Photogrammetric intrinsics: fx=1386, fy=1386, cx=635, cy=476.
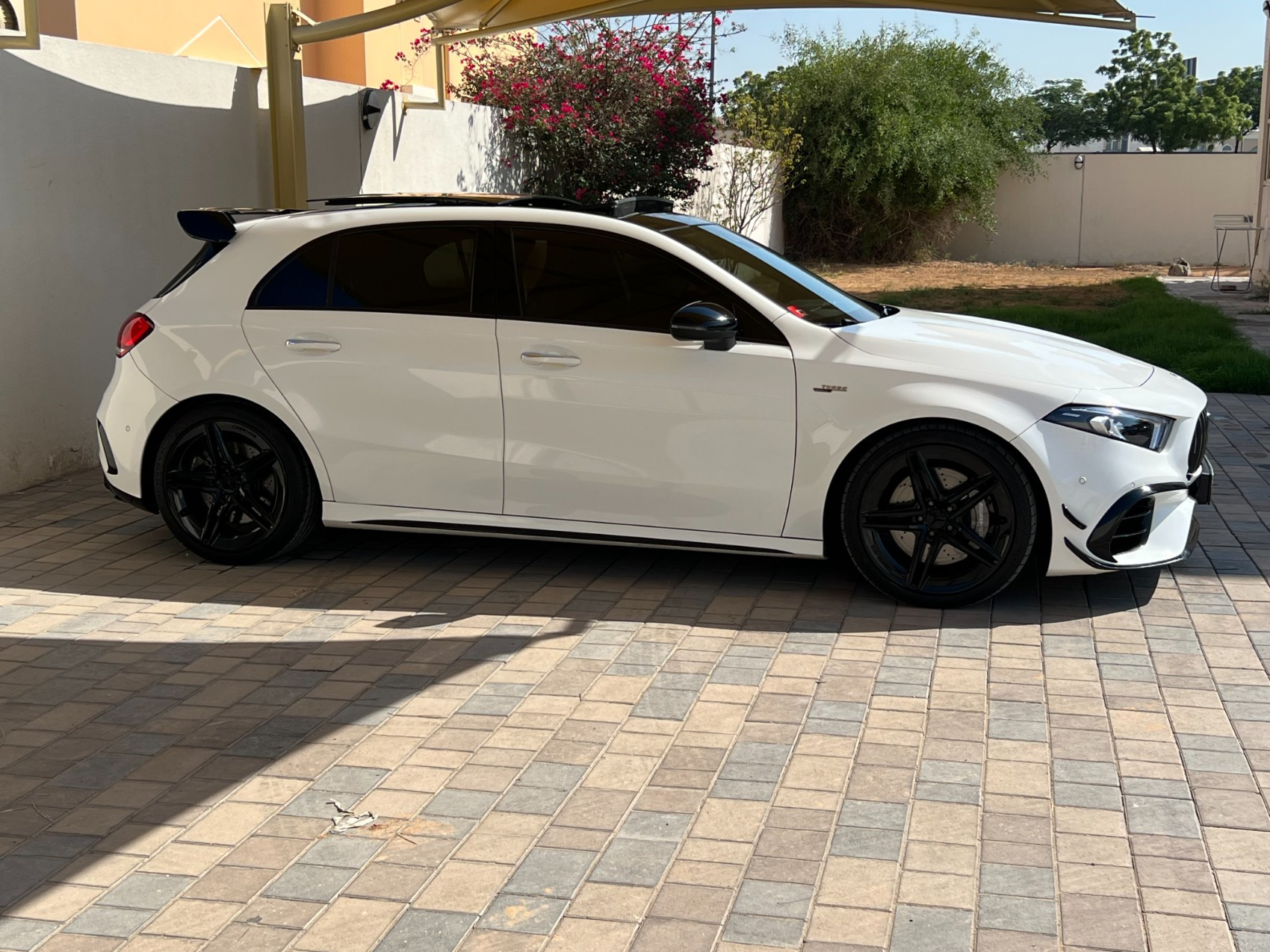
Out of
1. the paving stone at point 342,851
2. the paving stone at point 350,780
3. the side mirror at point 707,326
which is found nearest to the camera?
the paving stone at point 342,851

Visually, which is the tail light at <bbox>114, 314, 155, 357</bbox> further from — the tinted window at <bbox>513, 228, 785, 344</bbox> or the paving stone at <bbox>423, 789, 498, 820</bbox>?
the paving stone at <bbox>423, 789, 498, 820</bbox>

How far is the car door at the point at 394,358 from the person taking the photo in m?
6.04

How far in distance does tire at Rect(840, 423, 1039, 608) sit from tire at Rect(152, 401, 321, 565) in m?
2.48

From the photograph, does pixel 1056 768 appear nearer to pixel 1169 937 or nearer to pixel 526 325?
pixel 1169 937

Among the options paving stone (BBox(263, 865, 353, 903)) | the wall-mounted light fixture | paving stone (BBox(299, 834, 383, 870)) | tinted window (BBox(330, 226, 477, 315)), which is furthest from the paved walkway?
paving stone (BBox(263, 865, 353, 903))

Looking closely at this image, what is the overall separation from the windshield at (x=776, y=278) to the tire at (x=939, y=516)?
2.37ft

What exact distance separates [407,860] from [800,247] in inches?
1073

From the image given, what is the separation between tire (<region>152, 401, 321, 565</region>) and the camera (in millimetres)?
6285

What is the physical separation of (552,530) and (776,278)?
152 cm

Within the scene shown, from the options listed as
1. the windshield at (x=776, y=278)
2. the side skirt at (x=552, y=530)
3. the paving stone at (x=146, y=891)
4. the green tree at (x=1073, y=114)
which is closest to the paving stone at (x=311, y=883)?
the paving stone at (x=146, y=891)

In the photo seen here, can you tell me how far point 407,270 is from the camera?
6223 mm

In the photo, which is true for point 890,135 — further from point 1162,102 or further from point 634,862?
point 1162,102

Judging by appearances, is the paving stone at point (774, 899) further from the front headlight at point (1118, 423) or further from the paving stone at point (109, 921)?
the front headlight at point (1118, 423)

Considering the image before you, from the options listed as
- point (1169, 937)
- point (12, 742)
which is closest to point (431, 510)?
point (12, 742)
